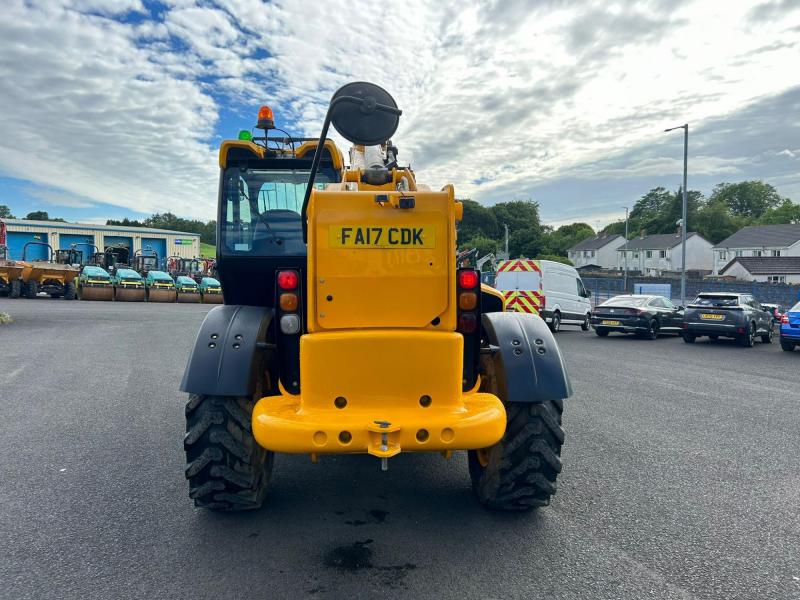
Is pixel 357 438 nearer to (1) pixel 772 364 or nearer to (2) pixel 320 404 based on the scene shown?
(2) pixel 320 404

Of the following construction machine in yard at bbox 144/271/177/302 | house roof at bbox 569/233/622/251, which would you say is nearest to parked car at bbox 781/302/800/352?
construction machine in yard at bbox 144/271/177/302

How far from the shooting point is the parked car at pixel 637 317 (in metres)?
17.4

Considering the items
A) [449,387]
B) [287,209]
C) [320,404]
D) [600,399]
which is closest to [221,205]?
[287,209]

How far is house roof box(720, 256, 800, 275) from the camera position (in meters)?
52.6

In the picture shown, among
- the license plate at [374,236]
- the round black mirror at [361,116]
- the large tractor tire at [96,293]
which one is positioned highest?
the round black mirror at [361,116]

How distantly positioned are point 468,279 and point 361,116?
47.8 inches

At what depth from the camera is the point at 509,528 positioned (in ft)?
12.0

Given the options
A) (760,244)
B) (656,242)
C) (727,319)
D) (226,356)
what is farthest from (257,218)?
(656,242)

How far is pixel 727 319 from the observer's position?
634 inches

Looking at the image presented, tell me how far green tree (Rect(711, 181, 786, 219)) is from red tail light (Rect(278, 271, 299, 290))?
10879 cm

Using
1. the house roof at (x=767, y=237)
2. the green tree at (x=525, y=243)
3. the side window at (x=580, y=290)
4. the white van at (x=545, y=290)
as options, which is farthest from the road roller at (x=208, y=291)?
the house roof at (x=767, y=237)

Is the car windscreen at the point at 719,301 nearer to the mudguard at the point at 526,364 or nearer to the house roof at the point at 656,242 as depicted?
the mudguard at the point at 526,364

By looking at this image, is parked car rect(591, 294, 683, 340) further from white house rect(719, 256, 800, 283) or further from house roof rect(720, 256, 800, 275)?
house roof rect(720, 256, 800, 275)

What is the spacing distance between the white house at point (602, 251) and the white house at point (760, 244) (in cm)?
1883
